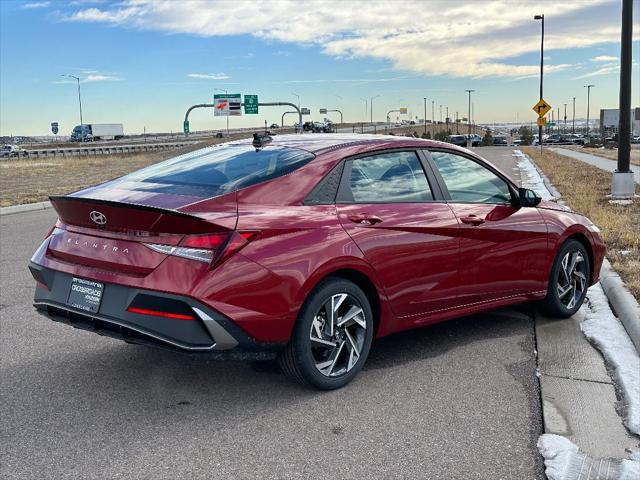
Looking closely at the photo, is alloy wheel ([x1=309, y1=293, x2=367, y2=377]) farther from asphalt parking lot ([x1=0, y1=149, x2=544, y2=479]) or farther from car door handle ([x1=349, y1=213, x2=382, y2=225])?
car door handle ([x1=349, y1=213, x2=382, y2=225])

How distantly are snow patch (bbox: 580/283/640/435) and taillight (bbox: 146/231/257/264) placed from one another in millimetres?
2444

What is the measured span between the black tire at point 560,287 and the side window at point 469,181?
31.6 inches

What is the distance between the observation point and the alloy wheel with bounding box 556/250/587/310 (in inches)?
234

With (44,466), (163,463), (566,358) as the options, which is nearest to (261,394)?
(163,463)

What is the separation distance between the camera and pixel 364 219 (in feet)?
14.5

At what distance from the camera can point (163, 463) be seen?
11.1 ft

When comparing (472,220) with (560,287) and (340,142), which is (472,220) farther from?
(560,287)

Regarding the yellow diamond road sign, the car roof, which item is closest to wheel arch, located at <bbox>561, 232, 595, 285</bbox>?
the car roof

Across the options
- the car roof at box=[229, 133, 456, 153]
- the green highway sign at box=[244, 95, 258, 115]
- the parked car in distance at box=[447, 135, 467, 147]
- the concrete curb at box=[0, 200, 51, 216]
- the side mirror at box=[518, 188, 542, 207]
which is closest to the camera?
the car roof at box=[229, 133, 456, 153]

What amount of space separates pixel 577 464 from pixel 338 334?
1.57 metres

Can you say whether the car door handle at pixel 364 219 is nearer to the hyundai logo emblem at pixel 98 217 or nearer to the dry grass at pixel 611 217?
the hyundai logo emblem at pixel 98 217

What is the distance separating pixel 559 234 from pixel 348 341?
7.77ft

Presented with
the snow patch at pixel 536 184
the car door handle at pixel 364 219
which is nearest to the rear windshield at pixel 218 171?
the car door handle at pixel 364 219

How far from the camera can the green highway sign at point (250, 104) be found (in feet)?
271
